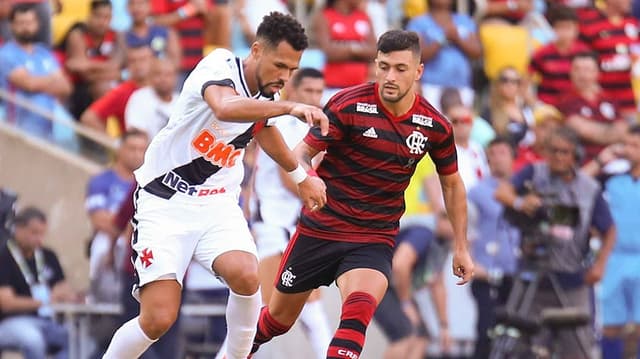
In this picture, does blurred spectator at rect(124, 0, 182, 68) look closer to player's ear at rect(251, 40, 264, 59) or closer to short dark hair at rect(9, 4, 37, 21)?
short dark hair at rect(9, 4, 37, 21)

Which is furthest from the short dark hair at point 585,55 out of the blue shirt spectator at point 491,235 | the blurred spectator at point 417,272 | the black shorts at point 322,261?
the black shorts at point 322,261

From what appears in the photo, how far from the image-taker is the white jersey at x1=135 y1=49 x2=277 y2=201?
984 cm

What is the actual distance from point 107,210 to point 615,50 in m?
7.15

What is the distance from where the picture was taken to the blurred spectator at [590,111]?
17.3 meters

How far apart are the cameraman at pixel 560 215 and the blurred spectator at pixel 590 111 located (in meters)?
2.37

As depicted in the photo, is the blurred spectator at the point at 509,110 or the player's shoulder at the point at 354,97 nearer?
the player's shoulder at the point at 354,97

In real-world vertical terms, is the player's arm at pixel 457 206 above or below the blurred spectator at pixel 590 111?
Result: above

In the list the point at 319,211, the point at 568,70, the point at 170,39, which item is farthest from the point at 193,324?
the point at 568,70

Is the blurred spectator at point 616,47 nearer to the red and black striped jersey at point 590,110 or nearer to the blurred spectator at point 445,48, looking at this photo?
the red and black striped jersey at point 590,110

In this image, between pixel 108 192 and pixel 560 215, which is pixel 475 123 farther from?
pixel 108 192

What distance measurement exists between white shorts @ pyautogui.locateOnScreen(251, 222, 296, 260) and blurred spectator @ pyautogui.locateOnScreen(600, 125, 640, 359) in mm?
4413

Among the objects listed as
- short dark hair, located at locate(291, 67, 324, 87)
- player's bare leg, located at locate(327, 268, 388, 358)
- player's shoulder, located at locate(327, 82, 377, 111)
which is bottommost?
player's bare leg, located at locate(327, 268, 388, 358)

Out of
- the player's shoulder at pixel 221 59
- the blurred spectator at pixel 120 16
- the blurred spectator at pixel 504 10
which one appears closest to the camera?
the player's shoulder at pixel 221 59

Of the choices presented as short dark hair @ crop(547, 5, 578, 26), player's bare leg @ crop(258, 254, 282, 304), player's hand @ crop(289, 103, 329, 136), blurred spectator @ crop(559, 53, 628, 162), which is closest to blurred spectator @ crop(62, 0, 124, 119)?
player's bare leg @ crop(258, 254, 282, 304)
